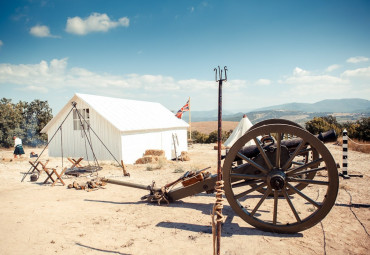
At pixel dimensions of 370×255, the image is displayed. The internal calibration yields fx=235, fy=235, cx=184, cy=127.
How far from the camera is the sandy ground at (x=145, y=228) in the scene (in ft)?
12.4

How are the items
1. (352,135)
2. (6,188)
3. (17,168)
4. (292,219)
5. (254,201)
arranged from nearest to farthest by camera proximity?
(292,219), (254,201), (6,188), (17,168), (352,135)

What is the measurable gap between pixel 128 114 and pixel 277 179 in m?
14.3

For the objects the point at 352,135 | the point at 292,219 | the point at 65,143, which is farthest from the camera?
the point at 352,135

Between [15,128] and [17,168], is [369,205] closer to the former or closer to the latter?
[17,168]

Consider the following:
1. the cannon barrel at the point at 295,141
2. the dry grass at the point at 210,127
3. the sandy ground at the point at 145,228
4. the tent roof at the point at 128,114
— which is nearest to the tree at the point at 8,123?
the tent roof at the point at 128,114

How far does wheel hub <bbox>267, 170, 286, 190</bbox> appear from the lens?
409 cm

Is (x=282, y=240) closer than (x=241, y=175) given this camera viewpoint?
Yes

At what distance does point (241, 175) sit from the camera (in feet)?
14.3

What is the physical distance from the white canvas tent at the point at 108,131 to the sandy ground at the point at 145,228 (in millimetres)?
Result: 7422

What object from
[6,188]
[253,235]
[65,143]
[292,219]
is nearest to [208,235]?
[253,235]

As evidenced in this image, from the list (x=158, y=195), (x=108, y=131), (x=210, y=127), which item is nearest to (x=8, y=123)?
(x=108, y=131)

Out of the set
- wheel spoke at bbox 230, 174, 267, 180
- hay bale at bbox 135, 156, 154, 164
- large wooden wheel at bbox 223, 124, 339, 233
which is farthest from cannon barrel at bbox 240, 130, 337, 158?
hay bale at bbox 135, 156, 154, 164

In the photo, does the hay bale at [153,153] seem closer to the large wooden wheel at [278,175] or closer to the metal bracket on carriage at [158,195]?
the metal bracket on carriage at [158,195]

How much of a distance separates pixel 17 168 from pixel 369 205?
47.0ft
